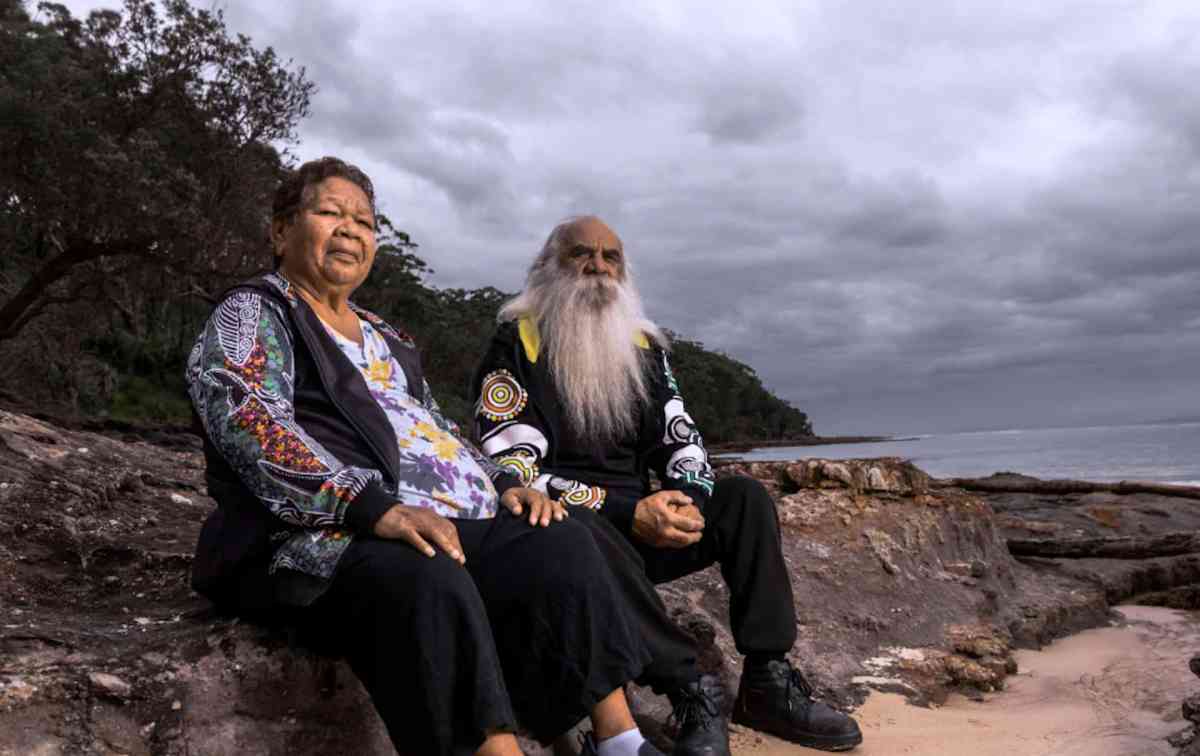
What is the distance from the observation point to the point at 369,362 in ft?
7.71

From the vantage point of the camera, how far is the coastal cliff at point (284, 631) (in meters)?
1.99

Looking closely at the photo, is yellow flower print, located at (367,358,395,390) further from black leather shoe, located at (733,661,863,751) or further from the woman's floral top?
black leather shoe, located at (733,661,863,751)

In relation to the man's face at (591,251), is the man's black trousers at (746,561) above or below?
below

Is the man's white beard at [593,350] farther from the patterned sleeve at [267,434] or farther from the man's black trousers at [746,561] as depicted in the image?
the patterned sleeve at [267,434]

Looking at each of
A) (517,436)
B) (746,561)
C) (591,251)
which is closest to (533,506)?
(517,436)

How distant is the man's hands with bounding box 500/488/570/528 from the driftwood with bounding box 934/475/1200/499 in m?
5.40

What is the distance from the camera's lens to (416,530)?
5.99ft

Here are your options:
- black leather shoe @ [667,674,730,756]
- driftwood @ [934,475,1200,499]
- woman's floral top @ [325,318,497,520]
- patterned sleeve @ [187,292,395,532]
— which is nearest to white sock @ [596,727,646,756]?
black leather shoe @ [667,674,730,756]

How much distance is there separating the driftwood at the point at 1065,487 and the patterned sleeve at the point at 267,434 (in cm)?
592

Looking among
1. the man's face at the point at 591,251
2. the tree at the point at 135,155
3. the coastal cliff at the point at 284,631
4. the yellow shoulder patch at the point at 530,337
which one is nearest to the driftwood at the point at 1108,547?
the coastal cliff at the point at 284,631

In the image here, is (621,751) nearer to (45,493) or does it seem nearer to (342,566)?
(342,566)

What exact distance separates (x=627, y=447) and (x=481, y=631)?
142 centimetres

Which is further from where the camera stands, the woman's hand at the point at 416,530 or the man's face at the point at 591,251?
the man's face at the point at 591,251

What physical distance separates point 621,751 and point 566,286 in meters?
1.70
